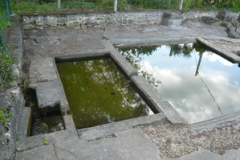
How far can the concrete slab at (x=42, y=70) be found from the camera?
3.95 meters

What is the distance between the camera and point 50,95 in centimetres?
342

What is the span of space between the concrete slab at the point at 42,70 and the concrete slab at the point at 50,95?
0.70 feet

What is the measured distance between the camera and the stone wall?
22.7 ft

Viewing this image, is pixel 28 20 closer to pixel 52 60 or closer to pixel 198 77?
pixel 52 60

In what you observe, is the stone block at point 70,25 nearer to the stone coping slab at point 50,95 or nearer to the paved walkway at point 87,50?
the paved walkway at point 87,50

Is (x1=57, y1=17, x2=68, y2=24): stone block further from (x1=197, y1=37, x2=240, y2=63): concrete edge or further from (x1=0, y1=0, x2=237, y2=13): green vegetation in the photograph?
(x1=197, y1=37, x2=240, y2=63): concrete edge

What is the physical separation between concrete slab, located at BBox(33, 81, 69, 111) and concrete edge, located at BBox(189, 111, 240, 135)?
2.09 m

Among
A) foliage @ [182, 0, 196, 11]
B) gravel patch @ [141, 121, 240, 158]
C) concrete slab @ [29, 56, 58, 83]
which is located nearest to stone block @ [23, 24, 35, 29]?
concrete slab @ [29, 56, 58, 83]

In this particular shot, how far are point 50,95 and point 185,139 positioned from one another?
7.77 ft

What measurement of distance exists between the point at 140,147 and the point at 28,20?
20.6ft

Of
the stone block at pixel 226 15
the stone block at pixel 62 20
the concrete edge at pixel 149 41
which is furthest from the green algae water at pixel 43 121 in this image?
the stone block at pixel 226 15

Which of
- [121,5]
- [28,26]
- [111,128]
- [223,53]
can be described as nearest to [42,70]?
[111,128]

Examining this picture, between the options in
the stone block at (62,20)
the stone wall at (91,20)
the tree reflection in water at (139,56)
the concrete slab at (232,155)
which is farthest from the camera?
the stone block at (62,20)

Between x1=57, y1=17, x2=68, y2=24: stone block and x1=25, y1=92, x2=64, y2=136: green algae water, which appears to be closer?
x1=25, y1=92, x2=64, y2=136: green algae water
